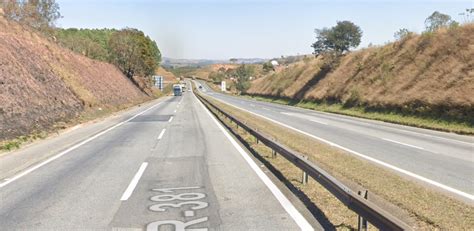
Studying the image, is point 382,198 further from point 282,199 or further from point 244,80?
point 244,80

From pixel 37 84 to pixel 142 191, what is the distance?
20.0 meters

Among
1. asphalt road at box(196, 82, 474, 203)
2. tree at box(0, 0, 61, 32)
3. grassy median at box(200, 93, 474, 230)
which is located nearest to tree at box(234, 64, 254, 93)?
tree at box(0, 0, 61, 32)

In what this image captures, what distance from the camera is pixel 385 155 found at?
13.0 m

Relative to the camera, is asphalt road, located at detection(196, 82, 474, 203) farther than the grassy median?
Yes

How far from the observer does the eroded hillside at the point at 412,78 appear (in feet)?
87.5

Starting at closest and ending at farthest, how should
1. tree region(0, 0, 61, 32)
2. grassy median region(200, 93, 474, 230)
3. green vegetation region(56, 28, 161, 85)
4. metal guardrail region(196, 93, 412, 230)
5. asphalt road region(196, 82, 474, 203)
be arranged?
metal guardrail region(196, 93, 412, 230), grassy median region(200, 93, 474, 230), asphalt road region(196, 82, 474, 203), tree region(0, 0, 61, 32), green vegetation region(56, 28, 161, 85)

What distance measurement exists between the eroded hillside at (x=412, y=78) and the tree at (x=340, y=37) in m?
2.01

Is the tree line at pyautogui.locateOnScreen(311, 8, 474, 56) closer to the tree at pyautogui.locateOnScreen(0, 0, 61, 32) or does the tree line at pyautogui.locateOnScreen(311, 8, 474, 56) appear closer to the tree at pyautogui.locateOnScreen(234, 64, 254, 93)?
the tree at pyautogui.locateOnScreen(0, 0, 61, 32)

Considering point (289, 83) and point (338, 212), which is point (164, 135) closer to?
point (338, 212)

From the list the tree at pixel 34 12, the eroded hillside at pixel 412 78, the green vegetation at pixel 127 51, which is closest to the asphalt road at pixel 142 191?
the eroded hillside at pixel 412 78

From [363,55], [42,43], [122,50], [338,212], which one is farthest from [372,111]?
[122,50]

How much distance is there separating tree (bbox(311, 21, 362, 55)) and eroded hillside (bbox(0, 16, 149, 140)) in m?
29.3

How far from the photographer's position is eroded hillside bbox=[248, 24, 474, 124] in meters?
26.7

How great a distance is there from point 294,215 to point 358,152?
7.76 m
